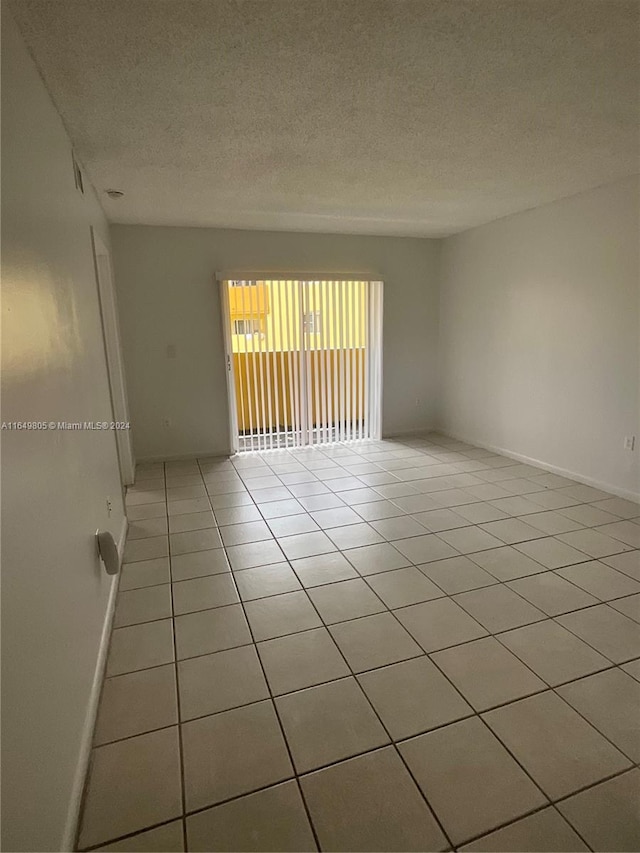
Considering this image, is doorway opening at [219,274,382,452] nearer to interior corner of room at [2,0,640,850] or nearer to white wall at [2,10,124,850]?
interior corner of room at [2,0,640,850]

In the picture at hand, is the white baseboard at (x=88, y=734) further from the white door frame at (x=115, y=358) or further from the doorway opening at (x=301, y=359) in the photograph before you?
the doorway opening at (x=301, y=359)

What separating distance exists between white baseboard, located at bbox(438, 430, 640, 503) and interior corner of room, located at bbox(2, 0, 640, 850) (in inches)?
0.8

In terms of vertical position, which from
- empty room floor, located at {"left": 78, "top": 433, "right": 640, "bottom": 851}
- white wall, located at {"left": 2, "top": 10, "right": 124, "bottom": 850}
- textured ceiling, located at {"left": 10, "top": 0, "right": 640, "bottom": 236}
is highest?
textured ceiling, located at {"left": 10, "top": 0, "right": 640, "bottom": 236}

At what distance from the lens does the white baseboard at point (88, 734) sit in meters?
1.23

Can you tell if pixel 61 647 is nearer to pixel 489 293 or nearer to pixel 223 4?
pixel 223 4

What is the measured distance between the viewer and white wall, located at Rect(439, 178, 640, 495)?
3385mm

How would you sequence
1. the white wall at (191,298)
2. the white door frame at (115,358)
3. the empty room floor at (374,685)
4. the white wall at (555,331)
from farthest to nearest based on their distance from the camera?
the white wall at (191,298)
the white door frame at (115,358)
the white wall at (555,331)
the empty room floor at (374,685)

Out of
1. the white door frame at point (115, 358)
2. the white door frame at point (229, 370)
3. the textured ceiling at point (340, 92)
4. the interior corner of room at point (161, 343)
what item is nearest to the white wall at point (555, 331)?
the interior corner of room at point (161, 343)

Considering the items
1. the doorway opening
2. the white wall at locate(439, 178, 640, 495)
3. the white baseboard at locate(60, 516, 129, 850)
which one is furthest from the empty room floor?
the doorway opening

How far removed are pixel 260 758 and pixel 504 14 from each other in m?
2.58

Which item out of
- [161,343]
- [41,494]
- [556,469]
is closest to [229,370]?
[161,343]

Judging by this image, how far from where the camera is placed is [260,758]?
1.46 metres

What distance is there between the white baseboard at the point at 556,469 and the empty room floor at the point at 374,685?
0.38m

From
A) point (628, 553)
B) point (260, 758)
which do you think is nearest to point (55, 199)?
point (260, 758)
